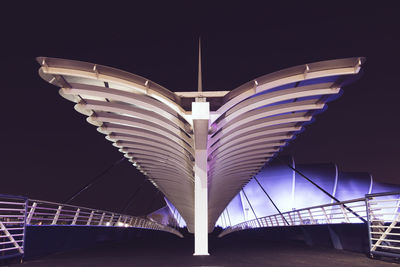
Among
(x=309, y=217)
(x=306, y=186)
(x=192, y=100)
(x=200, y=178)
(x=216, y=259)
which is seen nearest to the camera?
(x=216, y=259)

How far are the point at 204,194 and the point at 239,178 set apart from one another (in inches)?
611

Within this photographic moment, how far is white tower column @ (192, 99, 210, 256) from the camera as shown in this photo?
10.3 meters

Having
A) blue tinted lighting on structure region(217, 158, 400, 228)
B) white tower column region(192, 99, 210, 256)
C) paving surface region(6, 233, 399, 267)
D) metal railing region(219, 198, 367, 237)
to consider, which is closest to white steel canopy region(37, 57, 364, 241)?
white tower column region(192, 99, 210, 256)

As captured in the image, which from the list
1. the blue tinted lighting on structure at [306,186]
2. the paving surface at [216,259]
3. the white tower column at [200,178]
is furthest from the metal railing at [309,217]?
the blue tinted lighting on structure at [306,186]

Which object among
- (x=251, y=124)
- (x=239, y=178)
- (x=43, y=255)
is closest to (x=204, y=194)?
(x=251, y=124)

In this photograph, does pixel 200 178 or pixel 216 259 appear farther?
pixel 200 178

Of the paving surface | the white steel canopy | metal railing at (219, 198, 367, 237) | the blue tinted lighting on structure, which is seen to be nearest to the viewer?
the paving surface

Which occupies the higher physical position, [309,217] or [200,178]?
[309,217]

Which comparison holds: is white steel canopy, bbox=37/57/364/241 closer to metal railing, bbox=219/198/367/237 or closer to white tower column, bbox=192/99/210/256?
white tower column, bbox=192/99/210/256

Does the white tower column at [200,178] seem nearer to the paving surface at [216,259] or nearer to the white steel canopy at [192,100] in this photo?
the white steel canopy at [192,100]

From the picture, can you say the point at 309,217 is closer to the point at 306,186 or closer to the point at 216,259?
the point at 306,186

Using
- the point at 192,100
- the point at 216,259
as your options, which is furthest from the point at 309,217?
the point at 216,259

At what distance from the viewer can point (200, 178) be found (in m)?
11.6

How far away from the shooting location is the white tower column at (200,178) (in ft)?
33.9
